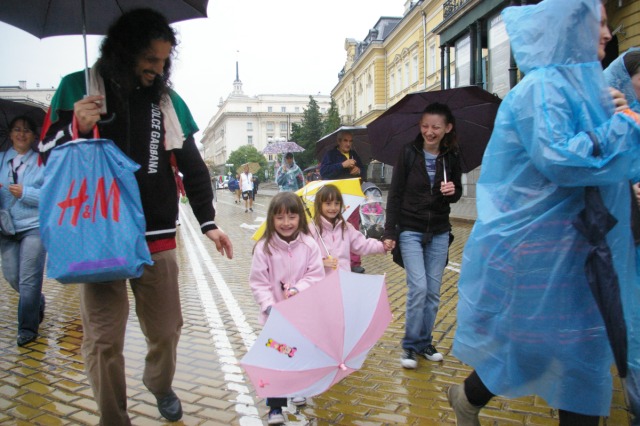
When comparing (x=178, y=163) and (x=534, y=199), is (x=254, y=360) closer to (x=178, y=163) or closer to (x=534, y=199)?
(x=178, y=163)

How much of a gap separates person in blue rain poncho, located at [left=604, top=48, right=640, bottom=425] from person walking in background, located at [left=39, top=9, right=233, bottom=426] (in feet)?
6.89

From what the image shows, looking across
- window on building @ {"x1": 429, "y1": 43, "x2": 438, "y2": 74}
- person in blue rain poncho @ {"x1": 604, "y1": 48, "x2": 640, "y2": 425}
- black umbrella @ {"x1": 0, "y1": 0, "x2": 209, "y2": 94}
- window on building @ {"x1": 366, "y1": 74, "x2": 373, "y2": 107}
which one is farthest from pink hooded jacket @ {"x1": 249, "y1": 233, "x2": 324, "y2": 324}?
window on building @ {"x1": 366, "y1": 74, "x2": 373, "y2": 107}

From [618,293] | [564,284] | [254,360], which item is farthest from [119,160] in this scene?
[618,293]

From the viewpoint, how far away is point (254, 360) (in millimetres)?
2654

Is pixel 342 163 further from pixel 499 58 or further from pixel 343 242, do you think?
pixel 499 58

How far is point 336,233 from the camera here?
15.0ft

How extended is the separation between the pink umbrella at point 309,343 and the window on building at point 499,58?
14893 millimetres

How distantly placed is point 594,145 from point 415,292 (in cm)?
224

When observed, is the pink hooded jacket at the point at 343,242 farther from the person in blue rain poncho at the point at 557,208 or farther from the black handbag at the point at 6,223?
the black handbag at the point at 6,223

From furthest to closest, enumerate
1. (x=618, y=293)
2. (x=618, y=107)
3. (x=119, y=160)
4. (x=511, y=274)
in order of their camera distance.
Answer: (x=119, y=160)
(x=511, y=274)
(x=618, y=107)
(x=618, y=293)

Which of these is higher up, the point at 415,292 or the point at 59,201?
the point at 59,201

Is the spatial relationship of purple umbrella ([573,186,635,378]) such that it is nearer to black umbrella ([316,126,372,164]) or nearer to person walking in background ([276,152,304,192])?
black umbrella ([316,126,372,164])

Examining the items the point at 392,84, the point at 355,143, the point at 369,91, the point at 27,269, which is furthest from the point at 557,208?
the point at 369,91

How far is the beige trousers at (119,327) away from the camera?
257 cm
